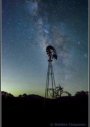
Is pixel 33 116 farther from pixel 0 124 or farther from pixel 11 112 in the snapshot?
pixel 0 124

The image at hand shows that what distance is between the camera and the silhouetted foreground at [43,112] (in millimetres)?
4992

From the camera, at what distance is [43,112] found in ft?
19.4

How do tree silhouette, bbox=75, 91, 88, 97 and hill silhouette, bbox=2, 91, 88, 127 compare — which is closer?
hill silhouette, bbox=2, 91, 88, 127

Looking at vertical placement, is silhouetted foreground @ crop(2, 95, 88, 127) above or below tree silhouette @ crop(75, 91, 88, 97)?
below

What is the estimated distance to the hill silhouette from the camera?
16.6 ft

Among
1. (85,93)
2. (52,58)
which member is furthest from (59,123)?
(52,58)

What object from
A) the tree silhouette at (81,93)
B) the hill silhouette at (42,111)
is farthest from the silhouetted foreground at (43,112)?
the tree silhouette at (81,93)

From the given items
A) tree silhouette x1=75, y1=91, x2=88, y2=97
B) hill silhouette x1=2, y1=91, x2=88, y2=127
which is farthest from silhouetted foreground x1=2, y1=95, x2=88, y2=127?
tree silhouette x1=75, y1=91, x2=88, y2=97

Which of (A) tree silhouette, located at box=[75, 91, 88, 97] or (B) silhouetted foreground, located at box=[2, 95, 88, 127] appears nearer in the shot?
(B) silhouetted foreground, located at box=[2, 95, 88, 127]

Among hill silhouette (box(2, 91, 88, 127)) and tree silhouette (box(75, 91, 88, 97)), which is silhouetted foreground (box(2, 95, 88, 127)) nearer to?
hill silhouette (box(2, 91, 88, 127))

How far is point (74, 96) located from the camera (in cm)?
641

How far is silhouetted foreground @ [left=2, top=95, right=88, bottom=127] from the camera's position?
4.99 meters

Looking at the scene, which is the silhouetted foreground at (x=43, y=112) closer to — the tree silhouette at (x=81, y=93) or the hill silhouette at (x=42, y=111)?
the hill silhouette at (x=42, y=111)

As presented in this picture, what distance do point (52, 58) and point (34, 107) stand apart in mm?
1995
